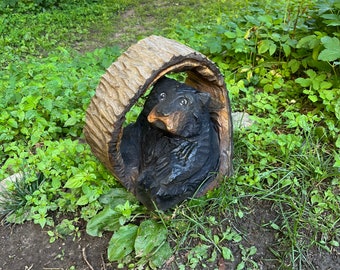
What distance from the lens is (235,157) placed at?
9.21 ft

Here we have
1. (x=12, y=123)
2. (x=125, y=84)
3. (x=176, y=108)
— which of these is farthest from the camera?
(x=12, y=123)

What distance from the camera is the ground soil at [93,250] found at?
227 centimetres

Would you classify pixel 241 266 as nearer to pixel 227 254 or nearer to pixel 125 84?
pixel 227 254

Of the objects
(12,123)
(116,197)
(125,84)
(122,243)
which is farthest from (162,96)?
(12,123)

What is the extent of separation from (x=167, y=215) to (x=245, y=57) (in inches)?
75.7

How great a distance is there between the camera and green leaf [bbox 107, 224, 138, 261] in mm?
2240

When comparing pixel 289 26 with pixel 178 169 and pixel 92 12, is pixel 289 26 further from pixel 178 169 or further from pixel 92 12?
pixel 92 12

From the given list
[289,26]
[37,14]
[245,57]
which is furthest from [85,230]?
[37,14]

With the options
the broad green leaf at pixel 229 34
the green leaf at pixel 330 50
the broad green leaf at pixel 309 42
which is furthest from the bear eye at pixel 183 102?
the broad green leaf at pixel 229 34

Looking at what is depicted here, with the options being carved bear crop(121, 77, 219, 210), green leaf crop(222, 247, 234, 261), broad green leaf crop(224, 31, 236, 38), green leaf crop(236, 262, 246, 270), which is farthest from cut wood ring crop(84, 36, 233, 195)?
broad green leaf crop(224, 31, 236, 38)

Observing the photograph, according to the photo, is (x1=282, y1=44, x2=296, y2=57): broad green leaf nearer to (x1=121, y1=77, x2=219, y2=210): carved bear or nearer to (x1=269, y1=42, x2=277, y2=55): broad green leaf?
(x1=269, y1=42, x2=277, y2=55): broad green leaf

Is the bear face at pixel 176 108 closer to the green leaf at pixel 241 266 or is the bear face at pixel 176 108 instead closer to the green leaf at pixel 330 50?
the green leaf at pixel 241 266

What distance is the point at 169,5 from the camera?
610 centimetres

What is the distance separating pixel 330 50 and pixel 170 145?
154 cm
